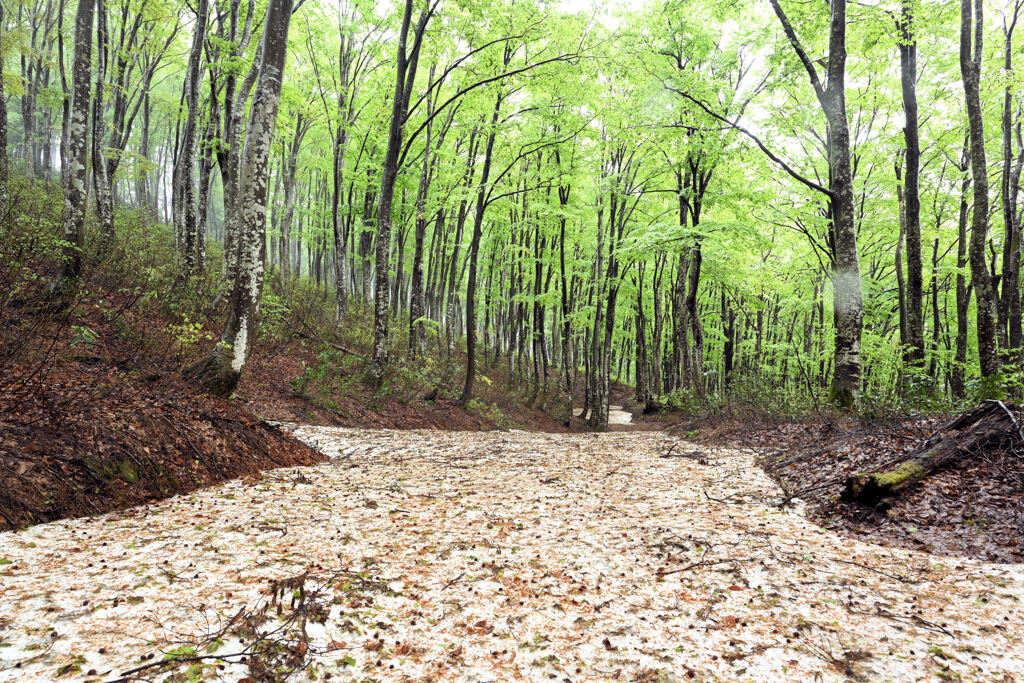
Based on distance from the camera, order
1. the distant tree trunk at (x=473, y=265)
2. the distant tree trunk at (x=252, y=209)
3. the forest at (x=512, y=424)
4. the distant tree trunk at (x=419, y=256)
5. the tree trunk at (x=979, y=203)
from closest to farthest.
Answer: the forest at (x=512, y=424) < the distant tree trunk at (x=252, y=209) < the tree trunk at (x=979, y=203) < the distant tree trunk at (x=473, y=265) < the distant tree trunk at (x=419, y=256)

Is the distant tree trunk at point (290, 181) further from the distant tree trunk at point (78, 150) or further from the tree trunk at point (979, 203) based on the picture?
the tree trunk at point (979, 203)

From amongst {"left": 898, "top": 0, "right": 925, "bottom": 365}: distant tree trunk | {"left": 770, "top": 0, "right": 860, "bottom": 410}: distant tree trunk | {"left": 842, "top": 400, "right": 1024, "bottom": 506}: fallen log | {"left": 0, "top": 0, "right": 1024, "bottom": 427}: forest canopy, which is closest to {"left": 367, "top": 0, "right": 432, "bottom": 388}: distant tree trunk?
{"left": 0, "top": 0, "right": 1024, "bottom": 427}: forest canopy

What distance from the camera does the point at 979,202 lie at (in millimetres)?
9492

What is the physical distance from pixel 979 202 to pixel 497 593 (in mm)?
12080

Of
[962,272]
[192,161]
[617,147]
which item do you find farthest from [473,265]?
[962,272]

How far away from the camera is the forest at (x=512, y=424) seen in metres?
2.91

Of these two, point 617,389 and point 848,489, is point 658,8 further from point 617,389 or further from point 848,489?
point 617,389

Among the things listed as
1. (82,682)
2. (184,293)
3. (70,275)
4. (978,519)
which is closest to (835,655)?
(978,519)

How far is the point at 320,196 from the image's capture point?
105ft

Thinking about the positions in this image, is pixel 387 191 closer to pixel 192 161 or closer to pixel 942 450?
pixel 192 161

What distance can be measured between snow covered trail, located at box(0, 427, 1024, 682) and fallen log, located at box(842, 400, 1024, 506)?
860mm

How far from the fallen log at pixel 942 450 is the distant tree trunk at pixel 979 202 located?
508cm

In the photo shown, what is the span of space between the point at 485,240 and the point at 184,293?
17275 mm

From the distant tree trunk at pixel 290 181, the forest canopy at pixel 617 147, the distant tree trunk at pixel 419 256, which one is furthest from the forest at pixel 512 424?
the distant tree trunk at pixel 290 181
